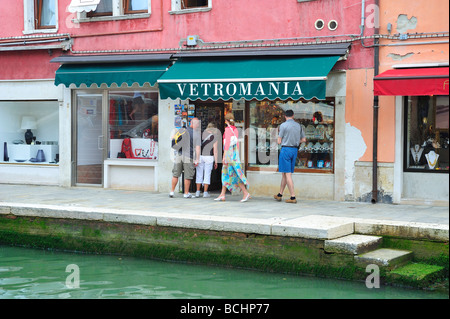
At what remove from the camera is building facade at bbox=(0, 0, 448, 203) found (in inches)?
489

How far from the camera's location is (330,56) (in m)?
12.4

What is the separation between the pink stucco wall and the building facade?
22 mm

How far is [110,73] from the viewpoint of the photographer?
554 inches

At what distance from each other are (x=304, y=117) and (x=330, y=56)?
59.1 inches

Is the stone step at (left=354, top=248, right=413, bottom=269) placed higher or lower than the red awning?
lower

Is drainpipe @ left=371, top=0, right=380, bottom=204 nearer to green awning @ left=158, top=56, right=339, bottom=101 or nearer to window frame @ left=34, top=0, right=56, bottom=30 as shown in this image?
green awning @ left=158, top=56, right=339, bottom=101

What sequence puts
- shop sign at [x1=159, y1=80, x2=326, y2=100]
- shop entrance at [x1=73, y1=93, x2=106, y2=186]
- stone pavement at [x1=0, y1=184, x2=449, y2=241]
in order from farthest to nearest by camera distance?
shop entrance at [x1=73, y1=93, x2=106, y2=186] < shop sign at [x1=159, y1=80, x2=326, y2=100] < stone pavement at [x1=0, y1=184, x2=449, y2=241]

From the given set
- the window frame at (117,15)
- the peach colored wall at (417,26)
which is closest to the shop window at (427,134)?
the peach colored wall at (417,26)

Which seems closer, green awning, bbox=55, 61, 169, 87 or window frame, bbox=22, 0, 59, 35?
green awning, bbox=55, 61, 169, 87

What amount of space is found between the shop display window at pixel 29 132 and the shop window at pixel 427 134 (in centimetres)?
800

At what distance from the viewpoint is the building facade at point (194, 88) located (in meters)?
12.4

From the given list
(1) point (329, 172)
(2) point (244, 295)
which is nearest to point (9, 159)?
(1) point (329, 172)

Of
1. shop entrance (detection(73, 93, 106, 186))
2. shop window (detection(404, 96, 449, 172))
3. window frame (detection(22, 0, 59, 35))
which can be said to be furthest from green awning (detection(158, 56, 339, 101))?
window frame (detection(22, 0, 59, 35))
